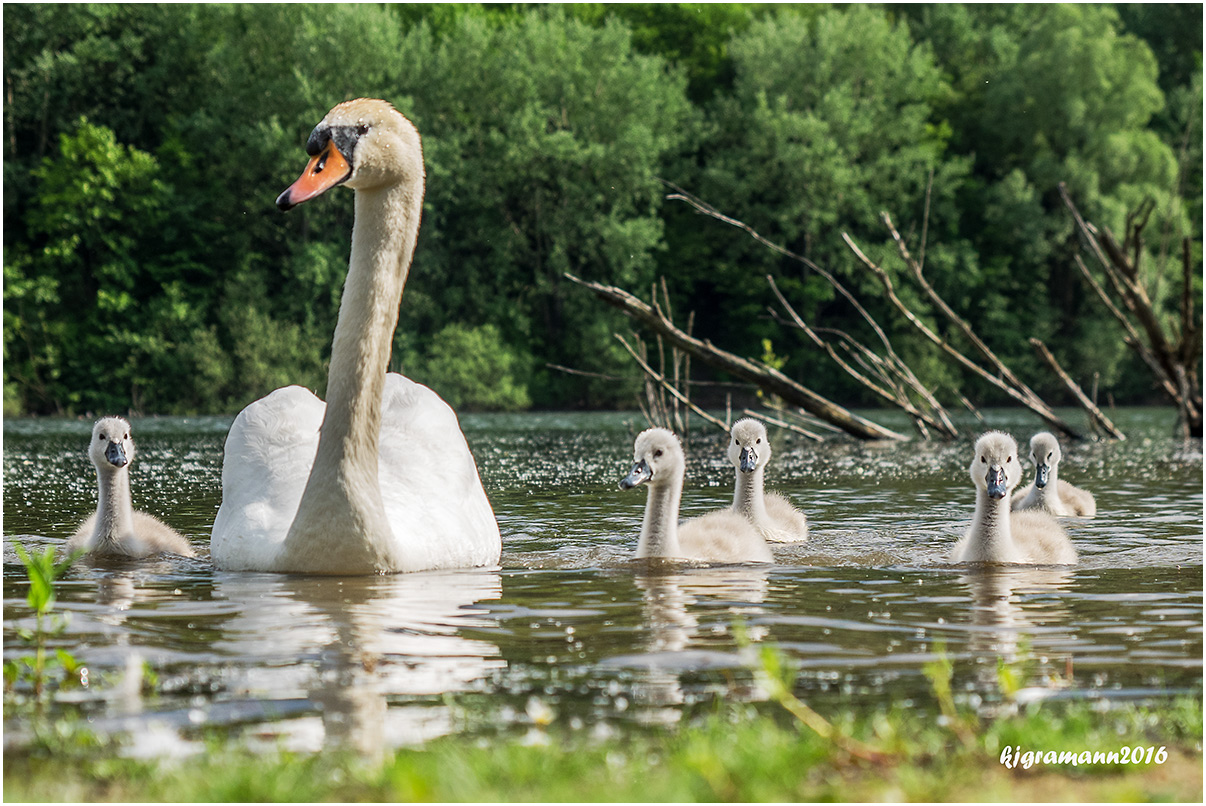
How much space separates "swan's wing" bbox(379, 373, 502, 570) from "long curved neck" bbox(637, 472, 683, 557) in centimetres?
82

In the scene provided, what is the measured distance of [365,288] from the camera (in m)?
7.54

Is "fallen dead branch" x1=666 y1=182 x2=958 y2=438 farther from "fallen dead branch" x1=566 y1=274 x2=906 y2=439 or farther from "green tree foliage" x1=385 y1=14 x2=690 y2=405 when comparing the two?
"green tree foliage" x1=385 y1=14 x2=690 y2=405

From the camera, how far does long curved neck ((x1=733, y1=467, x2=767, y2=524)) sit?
31.2 ft

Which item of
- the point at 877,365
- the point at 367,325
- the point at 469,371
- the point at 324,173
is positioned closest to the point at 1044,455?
the point at 367,325

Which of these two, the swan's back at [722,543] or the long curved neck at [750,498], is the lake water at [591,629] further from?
the long curved neck at [750,498]

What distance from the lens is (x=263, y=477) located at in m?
8.02

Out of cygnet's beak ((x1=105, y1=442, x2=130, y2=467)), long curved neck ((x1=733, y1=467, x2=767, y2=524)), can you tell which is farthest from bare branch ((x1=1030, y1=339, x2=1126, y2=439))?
cygnet's beak ((x1=105, y1=442, x2=130, y2=467))

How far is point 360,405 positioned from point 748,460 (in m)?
2.95

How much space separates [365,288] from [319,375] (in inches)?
1269

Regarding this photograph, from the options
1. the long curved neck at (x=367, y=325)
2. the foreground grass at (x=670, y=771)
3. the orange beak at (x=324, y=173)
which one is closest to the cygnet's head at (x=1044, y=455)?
the long curved neck at (x=367, y=325)

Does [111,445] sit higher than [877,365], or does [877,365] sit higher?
[877,365]

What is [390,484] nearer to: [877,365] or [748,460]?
[748,460]

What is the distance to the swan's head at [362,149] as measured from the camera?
7.21 meters

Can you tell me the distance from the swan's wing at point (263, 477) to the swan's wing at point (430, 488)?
44 centimetres
